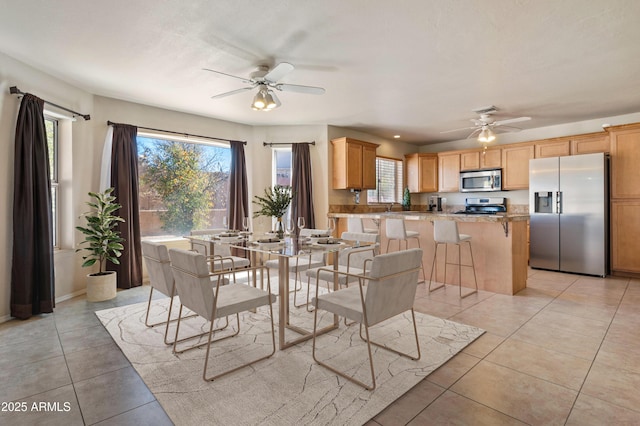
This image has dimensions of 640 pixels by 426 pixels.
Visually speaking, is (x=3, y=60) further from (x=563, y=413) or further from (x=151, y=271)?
(x=563, y=413)

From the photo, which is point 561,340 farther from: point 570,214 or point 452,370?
point 570,214

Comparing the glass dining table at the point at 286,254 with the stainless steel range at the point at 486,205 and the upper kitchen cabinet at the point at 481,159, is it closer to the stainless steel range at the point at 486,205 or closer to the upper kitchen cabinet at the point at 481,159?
the upper kitchen cabinet at the point at 481,159

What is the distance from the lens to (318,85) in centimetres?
394

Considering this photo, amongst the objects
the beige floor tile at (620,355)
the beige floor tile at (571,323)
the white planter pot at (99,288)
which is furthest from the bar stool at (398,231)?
the white planter pot at (99,288)

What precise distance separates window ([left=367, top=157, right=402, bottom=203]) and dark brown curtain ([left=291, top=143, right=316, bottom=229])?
156 centimetres

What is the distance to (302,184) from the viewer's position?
19.1 feet

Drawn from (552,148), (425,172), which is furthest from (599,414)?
(425,172)

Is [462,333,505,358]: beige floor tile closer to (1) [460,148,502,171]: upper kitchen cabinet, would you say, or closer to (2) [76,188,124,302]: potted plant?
(2) [76,188,124,302]: potted plant

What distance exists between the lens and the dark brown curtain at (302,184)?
19.0 ft

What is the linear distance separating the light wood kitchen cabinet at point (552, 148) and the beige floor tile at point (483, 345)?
4.39 m

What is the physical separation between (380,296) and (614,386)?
1541mm

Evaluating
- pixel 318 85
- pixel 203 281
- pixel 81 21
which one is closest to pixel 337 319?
pixel 203 281

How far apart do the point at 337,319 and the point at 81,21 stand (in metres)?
3.18

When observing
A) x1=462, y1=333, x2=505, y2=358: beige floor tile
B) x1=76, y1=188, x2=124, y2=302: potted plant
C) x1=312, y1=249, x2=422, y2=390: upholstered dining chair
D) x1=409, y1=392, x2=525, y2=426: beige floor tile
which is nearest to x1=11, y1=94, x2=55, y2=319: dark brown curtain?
x1=76, y1=188, x2=124, y2=302: potted plant
